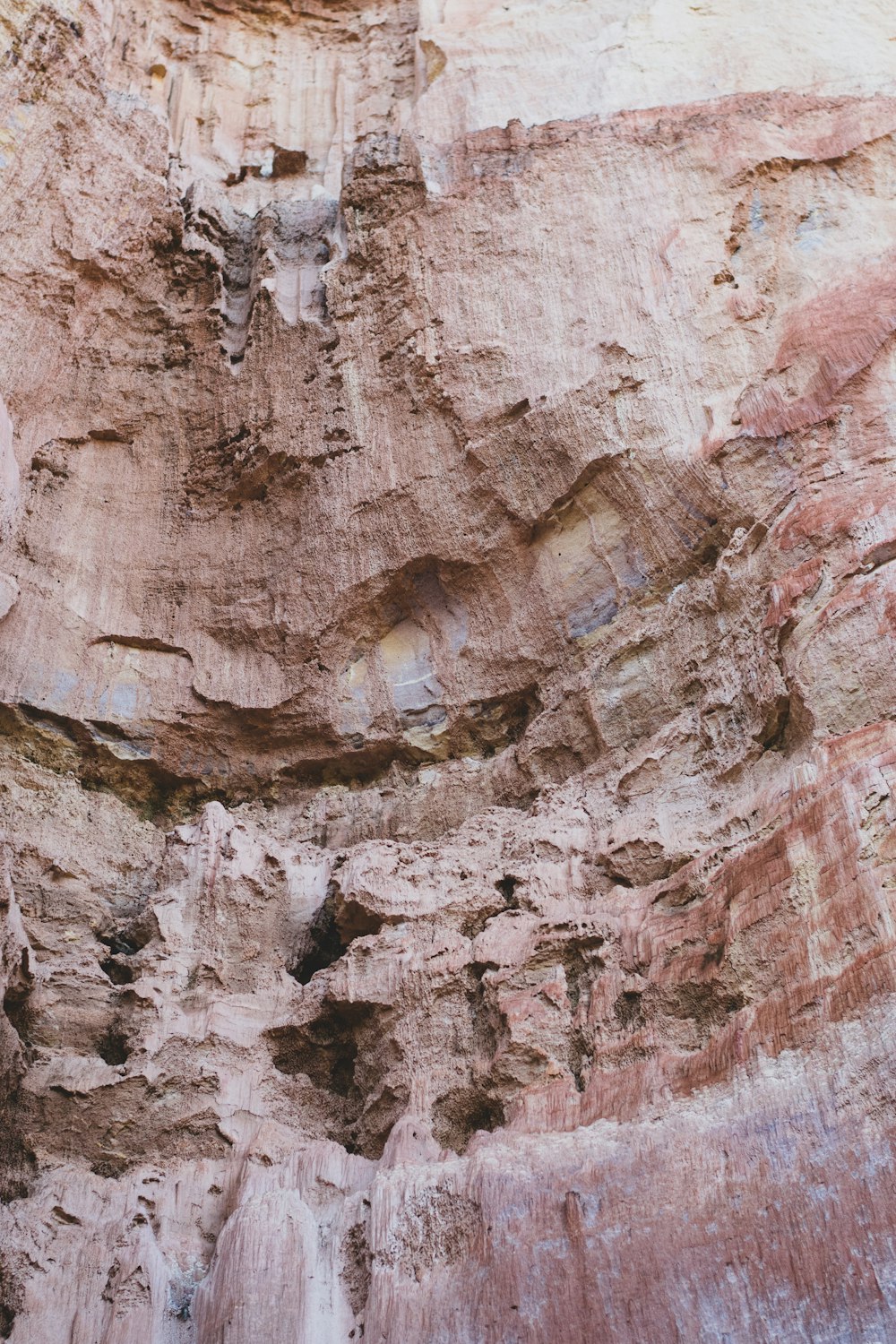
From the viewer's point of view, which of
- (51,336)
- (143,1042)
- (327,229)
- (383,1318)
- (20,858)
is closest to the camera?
(383,1318)

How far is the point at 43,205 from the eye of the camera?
40.1ft

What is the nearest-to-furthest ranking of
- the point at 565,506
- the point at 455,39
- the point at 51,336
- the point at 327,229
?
the point at 565,506, the point at 51,336, the point at 327,229, the point at 455,39

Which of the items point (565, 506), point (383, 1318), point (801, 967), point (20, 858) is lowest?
point (383, 1318)

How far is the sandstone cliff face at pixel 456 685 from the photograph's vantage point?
7289mm

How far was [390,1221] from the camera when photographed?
25.1 feet

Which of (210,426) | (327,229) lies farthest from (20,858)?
(327,229)

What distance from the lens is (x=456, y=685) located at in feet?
37.5

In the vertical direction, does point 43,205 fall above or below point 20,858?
above

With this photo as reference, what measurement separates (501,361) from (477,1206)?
267 inches

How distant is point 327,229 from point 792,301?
4.68 m

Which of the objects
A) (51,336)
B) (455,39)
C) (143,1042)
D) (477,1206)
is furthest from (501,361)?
(477,1206)

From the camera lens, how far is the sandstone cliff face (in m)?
7.29

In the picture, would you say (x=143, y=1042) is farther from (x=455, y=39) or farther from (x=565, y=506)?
(x=455, y=39)

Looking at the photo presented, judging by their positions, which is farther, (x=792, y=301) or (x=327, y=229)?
(x=327, y=229)
